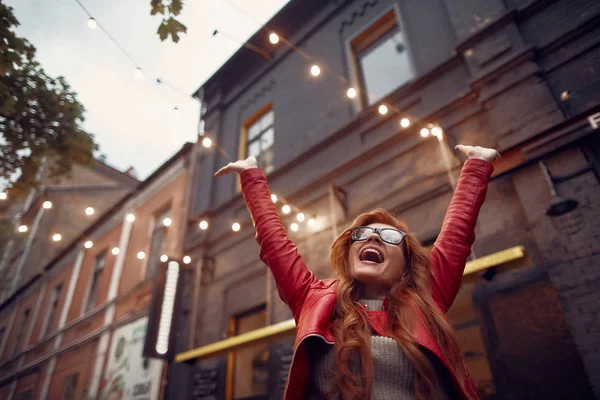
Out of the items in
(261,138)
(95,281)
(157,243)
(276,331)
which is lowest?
(276,331)

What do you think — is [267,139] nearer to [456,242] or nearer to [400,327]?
[456,242]

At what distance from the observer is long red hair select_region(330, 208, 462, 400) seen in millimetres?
1393

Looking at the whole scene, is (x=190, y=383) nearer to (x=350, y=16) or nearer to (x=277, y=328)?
(x=277, y=328)

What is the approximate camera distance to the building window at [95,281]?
1200 centimetres

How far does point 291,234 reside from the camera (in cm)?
689

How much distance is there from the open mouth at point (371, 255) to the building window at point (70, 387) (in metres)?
11.8

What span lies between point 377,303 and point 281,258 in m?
0.51

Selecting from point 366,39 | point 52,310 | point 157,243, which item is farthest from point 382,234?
point 52,310

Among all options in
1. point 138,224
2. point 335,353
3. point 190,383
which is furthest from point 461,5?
point 138,224

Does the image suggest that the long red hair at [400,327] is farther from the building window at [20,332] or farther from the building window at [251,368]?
the building window at [20,332]

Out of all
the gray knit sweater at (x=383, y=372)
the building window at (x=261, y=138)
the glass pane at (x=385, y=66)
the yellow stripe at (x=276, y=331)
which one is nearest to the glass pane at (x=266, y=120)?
the building window at (x=261, y=138)

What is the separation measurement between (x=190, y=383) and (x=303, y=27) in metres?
8.45

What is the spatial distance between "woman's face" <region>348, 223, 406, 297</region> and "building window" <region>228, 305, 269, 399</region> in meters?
4.52

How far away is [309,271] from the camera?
1882mm
